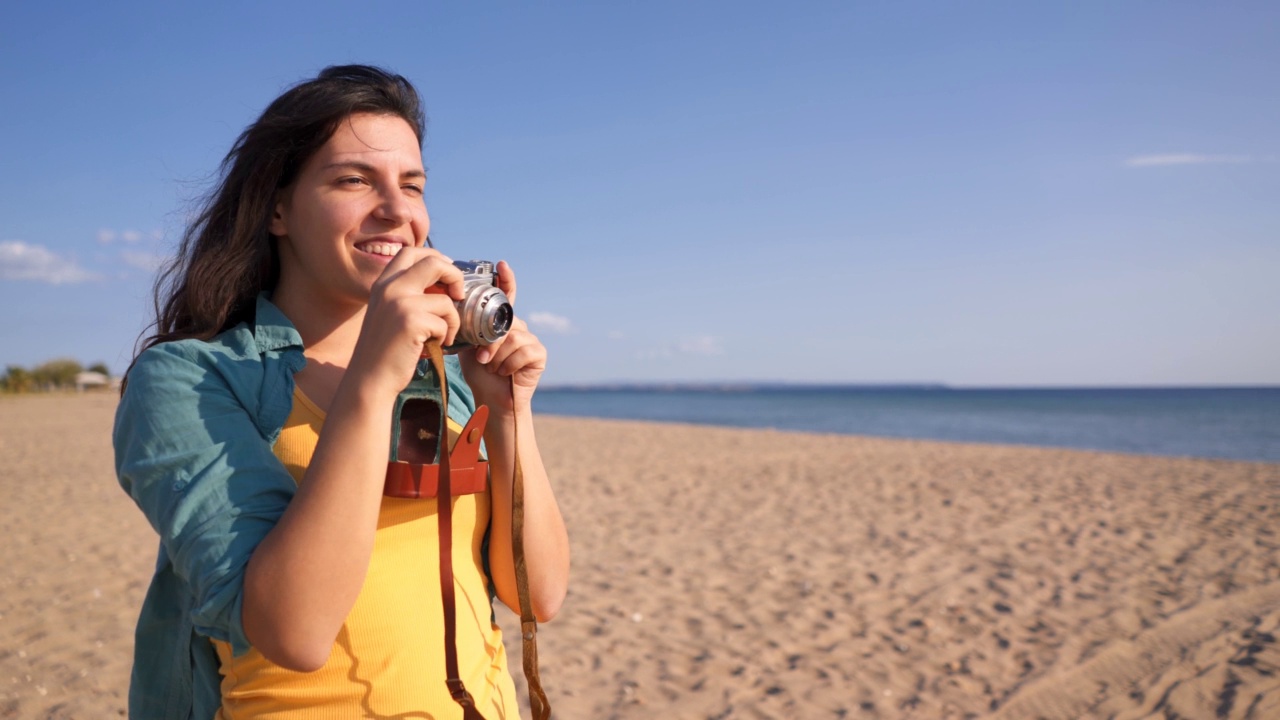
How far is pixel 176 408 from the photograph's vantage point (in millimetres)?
1239

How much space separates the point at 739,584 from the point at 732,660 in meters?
1.53

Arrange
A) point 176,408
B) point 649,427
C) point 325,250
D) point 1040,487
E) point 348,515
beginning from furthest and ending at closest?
1. point 649,427
2. point 1040,487
3. point 325,250
4. point 176,408
5. point 348,515

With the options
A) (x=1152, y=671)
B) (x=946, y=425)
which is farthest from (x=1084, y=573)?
(x=946, y=425)

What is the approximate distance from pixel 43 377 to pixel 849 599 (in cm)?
5010

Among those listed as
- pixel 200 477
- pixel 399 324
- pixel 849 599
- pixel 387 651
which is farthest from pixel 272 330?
pixel 849 599

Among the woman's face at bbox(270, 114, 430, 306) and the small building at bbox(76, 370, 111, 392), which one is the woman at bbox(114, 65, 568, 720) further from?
the small building at bbox(76, 370, 111, 392)

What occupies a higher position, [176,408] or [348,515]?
[176,408]

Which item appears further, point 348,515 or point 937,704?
point 937,704

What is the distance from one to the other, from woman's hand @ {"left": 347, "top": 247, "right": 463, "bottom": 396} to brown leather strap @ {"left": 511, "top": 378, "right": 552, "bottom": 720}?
0.34 meters

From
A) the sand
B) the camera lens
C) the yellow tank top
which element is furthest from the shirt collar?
the sand

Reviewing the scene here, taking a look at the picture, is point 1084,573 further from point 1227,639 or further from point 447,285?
point 447,285

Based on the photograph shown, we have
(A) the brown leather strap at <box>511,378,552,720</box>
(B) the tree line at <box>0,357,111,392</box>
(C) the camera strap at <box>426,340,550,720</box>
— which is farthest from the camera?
(B) the tree line at <box>0,357,111,392</box>

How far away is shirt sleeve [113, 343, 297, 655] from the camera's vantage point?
115 cm

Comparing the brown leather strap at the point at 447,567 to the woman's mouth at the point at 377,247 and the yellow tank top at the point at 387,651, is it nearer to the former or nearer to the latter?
the yellow tank top at the point at 387,651
